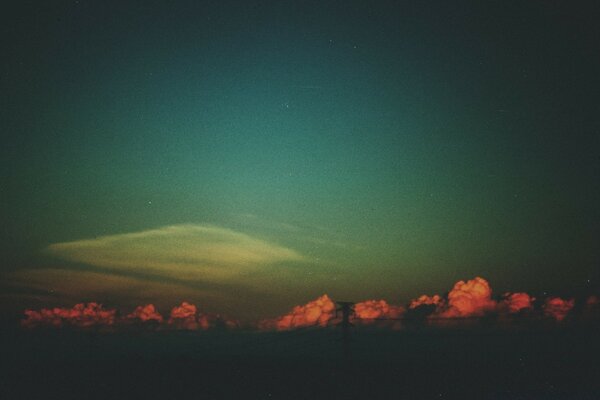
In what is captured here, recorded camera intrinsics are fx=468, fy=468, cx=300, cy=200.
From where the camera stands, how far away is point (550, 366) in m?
54.9

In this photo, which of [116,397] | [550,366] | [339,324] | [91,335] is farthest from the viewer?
[550,366]

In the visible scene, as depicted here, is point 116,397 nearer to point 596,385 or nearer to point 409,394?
point 409,394

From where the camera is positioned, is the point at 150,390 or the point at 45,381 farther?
the point at 45,381

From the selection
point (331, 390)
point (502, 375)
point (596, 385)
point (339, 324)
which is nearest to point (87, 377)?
point (331, 390)

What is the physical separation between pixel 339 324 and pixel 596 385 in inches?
982

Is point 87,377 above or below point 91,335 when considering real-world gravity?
below

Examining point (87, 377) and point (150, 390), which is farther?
point (87, 377)

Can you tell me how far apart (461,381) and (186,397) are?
23.3 m

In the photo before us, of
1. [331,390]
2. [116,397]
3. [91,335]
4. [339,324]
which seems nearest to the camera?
[339,324]

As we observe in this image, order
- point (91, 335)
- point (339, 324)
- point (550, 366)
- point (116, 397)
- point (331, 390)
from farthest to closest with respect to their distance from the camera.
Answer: point (550, 366) < point (91, 335) < point (116, 397) < point (331, 390) < point (339, 324)

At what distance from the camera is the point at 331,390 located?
3691 centimetres

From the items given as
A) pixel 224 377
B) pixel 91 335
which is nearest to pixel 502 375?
pixel 224 377

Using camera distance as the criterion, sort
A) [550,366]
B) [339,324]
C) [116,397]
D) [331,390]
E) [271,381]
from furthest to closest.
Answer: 1. [550,366]
2. [271,381]
3. [116,397]
4. [331,390]
5. [339,324]

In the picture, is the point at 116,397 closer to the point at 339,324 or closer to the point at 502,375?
the point at 339,324
